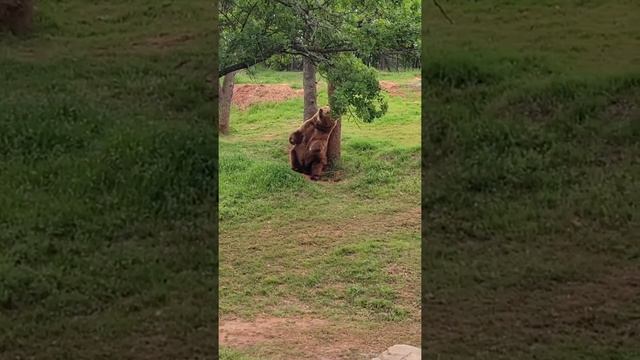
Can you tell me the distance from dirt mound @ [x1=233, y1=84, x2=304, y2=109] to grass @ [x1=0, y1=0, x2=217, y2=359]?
2.14 m

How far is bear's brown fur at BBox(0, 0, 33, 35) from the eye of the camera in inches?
142

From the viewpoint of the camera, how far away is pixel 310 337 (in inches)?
136

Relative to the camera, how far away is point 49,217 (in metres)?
3.07

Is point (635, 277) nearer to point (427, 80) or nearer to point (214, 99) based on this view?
point (427, 80)

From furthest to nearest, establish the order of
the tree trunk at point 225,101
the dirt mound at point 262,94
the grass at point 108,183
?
1. the dirt mound at point 262,94
2. the tree trunk at point 225,101
3. the grass at point 108,183

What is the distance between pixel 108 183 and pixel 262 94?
2.85m

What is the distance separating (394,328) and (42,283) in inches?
64.5

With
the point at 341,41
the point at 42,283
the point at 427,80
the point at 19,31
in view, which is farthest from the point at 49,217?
the point at 427,80

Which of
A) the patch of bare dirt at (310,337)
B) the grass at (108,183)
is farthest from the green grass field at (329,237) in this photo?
the grass at (108,183)

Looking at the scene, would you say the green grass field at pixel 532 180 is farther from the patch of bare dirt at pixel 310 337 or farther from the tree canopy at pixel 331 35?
the patch of bare dirt at pixel 310 337

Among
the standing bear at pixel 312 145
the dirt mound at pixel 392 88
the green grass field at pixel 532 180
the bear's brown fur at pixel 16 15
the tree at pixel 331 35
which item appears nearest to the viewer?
the green grass field at pixel 532 180

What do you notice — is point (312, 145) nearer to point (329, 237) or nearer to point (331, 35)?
point (329, 237)

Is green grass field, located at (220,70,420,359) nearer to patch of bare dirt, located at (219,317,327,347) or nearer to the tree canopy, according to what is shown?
patch of bare dirt, located at (219,317,327,347)

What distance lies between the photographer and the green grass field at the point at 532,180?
9.57 ft
